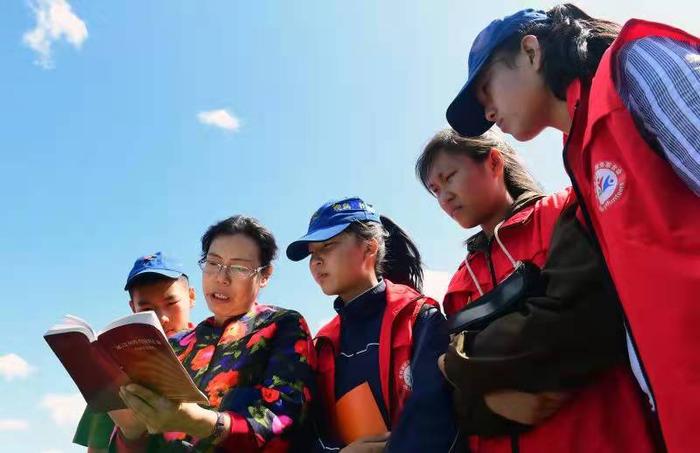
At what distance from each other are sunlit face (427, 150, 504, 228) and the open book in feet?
5.21

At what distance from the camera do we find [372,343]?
3070 millimetres

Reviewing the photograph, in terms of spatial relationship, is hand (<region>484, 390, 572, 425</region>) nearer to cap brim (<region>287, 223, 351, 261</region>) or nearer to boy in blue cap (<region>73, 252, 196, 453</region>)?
cap brim (<region>287, 223, 351, 261</region>)

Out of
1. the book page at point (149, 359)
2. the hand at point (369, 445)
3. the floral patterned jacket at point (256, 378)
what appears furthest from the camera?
the floral patterned jacket at point (256, 378)

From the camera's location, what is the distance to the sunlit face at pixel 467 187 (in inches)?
112

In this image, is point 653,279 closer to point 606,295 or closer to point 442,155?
point 606,295

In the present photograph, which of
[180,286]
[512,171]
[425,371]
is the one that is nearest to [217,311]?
[180,286]

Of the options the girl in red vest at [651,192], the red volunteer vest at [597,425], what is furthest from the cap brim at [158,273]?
the girl in red vest at [651,192]

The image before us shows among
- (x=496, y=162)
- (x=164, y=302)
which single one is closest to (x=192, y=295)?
(x=164, y=302)

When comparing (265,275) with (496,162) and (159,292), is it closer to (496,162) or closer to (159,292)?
(159,292)

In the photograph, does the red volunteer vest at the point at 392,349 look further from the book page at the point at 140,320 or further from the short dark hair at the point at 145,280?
the short dark hair at the point at 145,280

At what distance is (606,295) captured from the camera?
1.73 meters

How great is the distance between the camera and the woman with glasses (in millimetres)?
2542

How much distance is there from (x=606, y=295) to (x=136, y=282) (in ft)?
11.9

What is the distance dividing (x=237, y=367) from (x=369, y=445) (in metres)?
0.94
